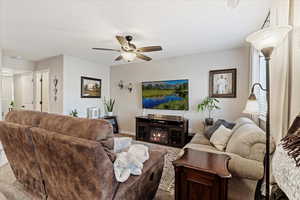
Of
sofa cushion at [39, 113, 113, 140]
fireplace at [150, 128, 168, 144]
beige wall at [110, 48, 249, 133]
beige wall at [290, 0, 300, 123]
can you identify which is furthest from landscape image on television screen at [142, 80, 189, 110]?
sofa cushion at [39, 113, 113, 140]

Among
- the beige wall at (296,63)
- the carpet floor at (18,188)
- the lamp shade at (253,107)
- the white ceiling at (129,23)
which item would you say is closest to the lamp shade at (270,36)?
the beige wall at (296,63)

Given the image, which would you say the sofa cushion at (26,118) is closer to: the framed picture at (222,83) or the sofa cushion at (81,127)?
the sofa cushion at (81,127)

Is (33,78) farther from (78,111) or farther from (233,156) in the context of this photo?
(233,156)

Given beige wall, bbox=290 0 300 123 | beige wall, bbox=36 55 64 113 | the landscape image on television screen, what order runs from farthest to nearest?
beige wall, bbox=36 55 64 113 → the landscape image on television screen → beige wall, bbox=290 0 300 123

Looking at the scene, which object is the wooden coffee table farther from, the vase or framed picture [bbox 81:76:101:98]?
framed picture [bbox 81:76:101:98]

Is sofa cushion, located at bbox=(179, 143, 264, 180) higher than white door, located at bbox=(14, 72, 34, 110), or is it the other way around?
white door, located at bbox=(14, 72, 34, 110)

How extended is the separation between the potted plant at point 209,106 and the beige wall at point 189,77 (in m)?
0.14

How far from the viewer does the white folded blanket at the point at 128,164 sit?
1.24m

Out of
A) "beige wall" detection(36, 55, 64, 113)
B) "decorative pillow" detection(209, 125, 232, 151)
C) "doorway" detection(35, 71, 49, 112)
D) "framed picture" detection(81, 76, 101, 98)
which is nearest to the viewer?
"decorative pillow" detection(209, 125, 232, 151)

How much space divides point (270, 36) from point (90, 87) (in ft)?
16.0

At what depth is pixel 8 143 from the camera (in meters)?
1.74

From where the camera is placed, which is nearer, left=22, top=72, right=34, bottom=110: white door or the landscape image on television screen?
the landscape image on television screen

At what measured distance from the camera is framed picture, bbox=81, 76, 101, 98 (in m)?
4.79

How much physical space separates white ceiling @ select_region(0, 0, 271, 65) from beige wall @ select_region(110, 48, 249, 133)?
0.42 metres
